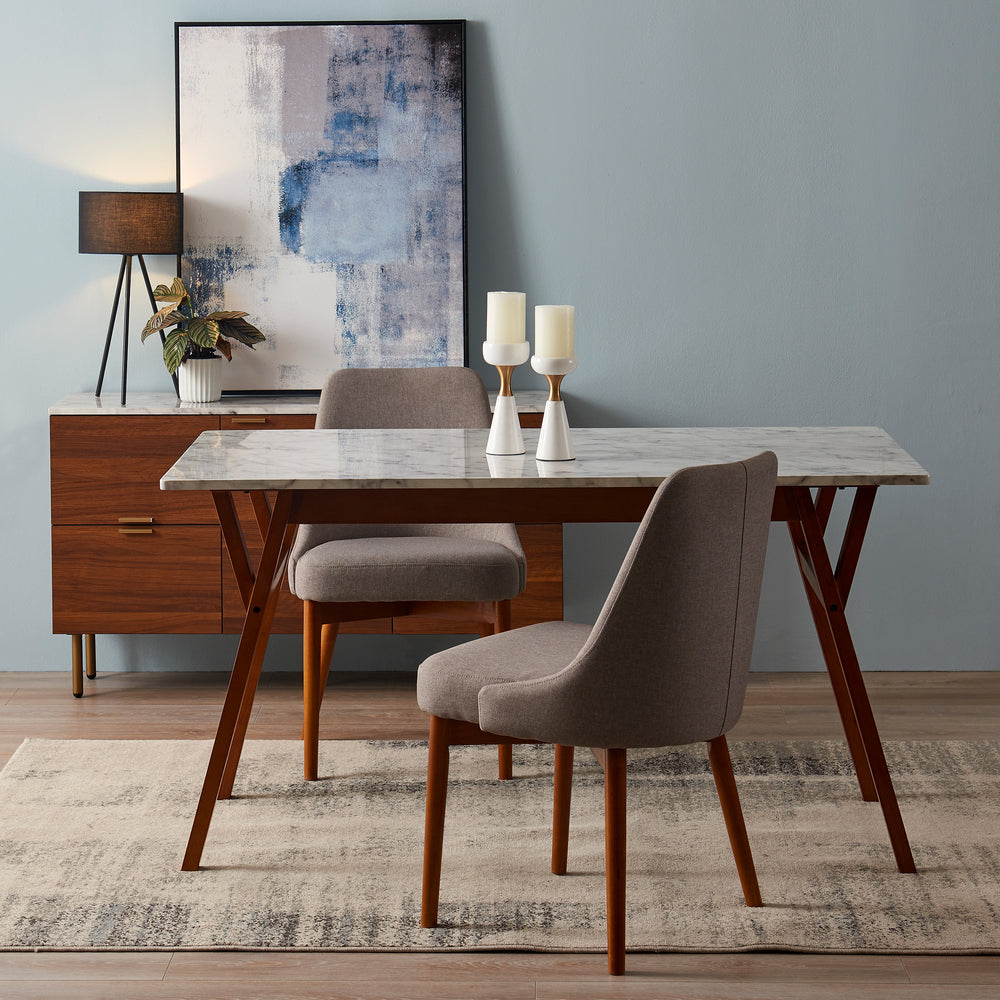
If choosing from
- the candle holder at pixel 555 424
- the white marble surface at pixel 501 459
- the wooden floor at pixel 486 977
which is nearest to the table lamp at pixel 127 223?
the white marble surface at pixel 501 459

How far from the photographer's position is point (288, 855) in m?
2.47

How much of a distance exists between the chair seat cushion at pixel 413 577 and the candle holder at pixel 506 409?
40cm

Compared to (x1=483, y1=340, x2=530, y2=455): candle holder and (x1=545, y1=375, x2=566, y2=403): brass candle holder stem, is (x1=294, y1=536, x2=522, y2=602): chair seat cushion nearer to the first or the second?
(x1=483, y1=340, x2=530, y2=455): candle holder

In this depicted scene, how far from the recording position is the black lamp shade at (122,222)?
3.45 meters

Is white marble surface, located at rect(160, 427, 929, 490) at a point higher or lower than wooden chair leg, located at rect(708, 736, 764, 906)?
higher

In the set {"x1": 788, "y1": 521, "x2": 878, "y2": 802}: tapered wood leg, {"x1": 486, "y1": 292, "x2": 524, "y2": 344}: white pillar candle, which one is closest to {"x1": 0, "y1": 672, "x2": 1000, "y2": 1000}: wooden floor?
{"x1": 788, "y1": 521, "x2": 878, "y2": 802}: tapered wood leg

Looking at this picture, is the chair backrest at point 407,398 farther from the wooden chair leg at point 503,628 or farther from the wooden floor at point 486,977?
the wooden floor at point 486,977

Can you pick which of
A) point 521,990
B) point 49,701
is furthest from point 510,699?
point 49,701

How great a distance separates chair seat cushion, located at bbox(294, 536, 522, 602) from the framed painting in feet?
3.34

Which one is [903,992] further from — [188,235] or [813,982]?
[188,235]

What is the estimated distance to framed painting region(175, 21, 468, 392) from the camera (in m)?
3.59

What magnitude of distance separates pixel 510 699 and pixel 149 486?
69.8 inches

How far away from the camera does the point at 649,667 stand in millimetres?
1951

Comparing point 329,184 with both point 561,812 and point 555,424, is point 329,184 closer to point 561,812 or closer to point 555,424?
point 555,424
